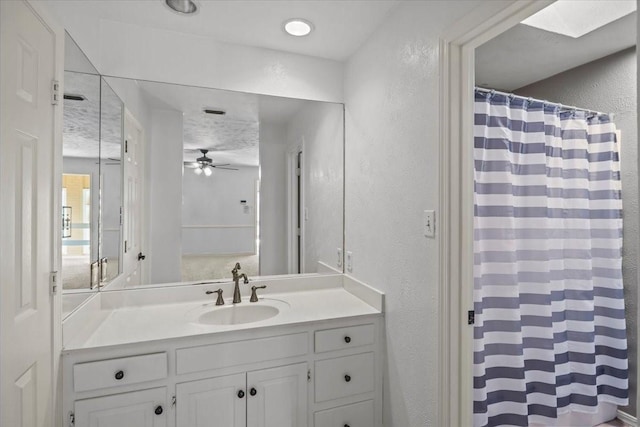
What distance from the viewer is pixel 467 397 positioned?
1.28m

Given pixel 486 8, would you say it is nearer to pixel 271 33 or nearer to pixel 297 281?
pixel 271 33

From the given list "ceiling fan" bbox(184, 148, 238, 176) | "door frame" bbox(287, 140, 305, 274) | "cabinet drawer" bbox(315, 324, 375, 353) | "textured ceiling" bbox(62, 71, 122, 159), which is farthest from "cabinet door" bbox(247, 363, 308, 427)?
"textured ceiling" bbox(62, 71, 122, 159)

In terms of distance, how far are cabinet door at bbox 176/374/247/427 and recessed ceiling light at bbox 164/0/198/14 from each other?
177cm

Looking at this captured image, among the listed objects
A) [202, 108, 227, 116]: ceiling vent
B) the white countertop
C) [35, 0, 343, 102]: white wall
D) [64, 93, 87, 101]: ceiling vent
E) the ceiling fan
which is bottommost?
the white countertop

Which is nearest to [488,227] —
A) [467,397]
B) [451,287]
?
[451,287]

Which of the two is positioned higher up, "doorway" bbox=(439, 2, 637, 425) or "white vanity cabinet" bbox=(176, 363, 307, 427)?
"doorway" bbox=(439, 2, 637, 425)

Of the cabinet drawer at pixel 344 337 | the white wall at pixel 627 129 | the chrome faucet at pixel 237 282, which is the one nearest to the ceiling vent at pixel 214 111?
the chrome faucet at pixel 237 282

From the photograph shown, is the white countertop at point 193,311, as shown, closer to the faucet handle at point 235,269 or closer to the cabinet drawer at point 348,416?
the faucet handle at point 235,269

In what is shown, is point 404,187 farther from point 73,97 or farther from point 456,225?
point 73,97

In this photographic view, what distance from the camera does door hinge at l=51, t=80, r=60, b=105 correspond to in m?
1.14

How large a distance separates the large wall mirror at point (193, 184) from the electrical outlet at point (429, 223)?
0.87 meters

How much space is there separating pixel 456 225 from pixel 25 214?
146 centimetres

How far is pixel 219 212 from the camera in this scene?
203 cm

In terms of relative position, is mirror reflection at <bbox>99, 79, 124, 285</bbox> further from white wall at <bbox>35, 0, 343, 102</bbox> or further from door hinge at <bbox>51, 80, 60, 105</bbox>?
door hinge at <bbox>51, 80, 60, 105</bbox>
